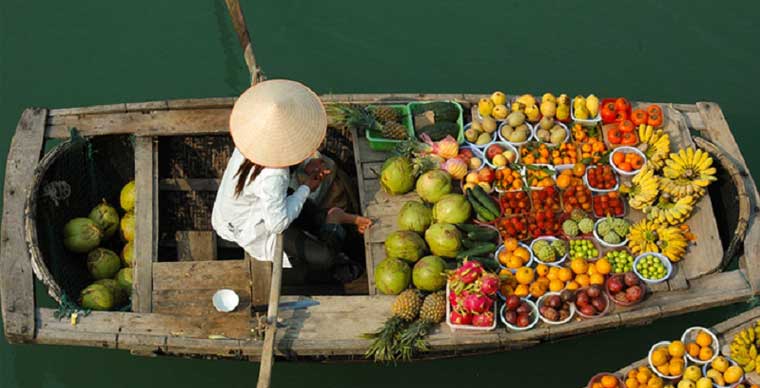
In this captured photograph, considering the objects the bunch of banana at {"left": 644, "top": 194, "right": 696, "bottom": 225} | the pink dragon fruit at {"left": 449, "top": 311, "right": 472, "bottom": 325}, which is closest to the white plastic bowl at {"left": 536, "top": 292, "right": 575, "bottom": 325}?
the pink dragon fruit at {"left": 449, "top": 311, "right": 472, "bottom": 325}

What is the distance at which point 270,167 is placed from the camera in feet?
16.4

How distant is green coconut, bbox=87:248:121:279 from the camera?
6.14m

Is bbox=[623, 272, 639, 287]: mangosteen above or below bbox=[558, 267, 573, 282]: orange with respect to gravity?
below

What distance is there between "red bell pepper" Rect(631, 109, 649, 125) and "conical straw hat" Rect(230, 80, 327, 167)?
2.70 m

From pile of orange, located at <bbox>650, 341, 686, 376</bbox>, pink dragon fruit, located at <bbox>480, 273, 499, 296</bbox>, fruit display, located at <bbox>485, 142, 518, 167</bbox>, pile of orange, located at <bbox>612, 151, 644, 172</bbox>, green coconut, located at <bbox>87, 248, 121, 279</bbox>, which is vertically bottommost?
pile of orange, located at <bbox>650, 341, 686, 376</bbox>

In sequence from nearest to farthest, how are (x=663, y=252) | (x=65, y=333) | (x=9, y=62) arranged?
(x=65, y=333) < (x=663, y=252) < (x=9, y=62)

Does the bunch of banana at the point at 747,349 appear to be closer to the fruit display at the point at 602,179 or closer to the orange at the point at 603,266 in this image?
the orange at the point at 603,266

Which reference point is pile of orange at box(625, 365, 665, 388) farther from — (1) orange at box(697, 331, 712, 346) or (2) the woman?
(2) the woman

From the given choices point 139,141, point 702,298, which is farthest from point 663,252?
point 139,141

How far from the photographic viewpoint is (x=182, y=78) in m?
8.32

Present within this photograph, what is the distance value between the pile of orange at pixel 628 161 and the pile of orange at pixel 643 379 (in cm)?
151

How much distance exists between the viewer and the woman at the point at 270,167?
496 centimetres

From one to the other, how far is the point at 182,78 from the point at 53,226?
264 cm

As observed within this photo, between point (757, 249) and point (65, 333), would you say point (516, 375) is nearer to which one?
point (757, 249)
